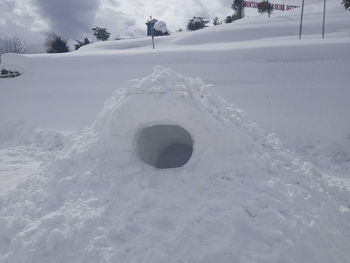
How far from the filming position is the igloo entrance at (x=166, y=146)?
550cm

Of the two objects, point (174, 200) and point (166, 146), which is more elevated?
point (174, 200)

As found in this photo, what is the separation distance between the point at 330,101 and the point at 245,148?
20.2 ft

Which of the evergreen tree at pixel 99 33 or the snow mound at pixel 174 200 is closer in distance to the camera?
the snow mound at pixel 174 200

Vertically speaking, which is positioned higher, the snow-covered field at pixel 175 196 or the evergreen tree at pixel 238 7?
the evergreen tree at pixel 238 7

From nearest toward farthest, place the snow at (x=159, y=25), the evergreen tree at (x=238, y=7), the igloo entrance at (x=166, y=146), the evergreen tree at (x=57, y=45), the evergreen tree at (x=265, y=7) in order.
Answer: the igloo entrance at (x=166, y=146), the snow at (x=159, y=25), the evergreen tree at (x=57, y=45), the evergreen tree at (x=265, y=7), the evergreen tree at (x=238, y=7)

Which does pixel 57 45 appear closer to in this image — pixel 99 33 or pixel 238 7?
pixel 99 33

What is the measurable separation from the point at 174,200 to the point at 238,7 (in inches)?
1474

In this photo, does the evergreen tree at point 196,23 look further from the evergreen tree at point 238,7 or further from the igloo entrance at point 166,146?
the igloo entrance at point 166,146

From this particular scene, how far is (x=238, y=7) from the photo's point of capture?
37000mm

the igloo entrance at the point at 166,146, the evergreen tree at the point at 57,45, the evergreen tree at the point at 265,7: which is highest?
the evergreen tree at the point at 265,7

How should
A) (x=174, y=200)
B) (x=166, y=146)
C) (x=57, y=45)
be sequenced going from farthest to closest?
(x=57, y=45)
(x=166, y=146)
(x=174, y=200)

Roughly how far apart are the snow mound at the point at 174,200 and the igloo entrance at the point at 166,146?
35 cm

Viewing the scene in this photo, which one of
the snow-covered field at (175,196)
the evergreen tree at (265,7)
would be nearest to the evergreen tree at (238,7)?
the evergreen tree at (265,7)

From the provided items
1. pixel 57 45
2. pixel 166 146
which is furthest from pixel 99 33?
pixel 166 146
